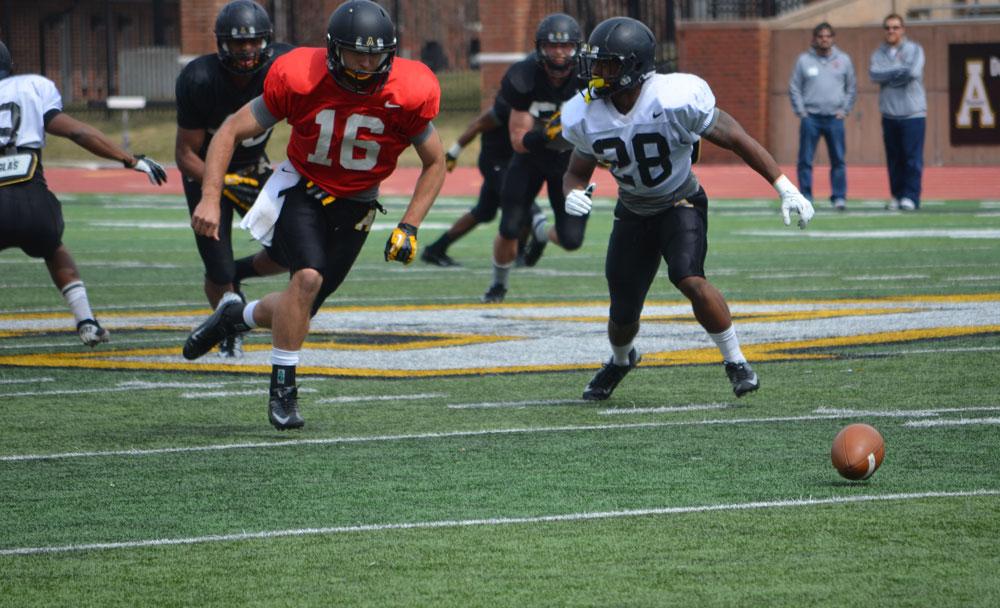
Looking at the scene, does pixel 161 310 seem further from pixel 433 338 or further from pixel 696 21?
pixel 696 21

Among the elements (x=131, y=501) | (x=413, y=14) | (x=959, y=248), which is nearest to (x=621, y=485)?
(x=131, y=501)

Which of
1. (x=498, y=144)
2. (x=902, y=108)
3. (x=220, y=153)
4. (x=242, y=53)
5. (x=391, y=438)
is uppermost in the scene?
(x=242, y=53)

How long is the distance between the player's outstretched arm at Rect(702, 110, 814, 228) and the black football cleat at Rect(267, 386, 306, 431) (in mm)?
2083

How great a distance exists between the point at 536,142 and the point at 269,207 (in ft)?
16.7

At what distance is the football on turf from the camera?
20.9ft

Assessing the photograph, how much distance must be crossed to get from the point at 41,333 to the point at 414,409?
12.9ft

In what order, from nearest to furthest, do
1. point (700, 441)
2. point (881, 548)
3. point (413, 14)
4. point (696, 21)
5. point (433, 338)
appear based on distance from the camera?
point (881, 548) < point (700, 441) < point (433, 338) < point (696, 21) < point (413, 14)

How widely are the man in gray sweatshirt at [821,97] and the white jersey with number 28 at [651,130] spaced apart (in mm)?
13383

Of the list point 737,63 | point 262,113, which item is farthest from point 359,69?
point 737,63

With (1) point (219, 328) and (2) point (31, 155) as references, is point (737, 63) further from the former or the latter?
(1) point (219, 328)

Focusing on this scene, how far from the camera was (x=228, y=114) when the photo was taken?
9.76 m

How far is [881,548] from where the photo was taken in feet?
18.0

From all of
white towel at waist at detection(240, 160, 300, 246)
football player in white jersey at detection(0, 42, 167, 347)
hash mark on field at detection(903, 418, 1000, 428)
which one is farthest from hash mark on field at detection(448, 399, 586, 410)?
football player in white jersey at detection(0, 42, 167, 347)

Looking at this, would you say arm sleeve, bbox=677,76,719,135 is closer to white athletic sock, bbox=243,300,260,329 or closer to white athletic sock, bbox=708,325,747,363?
white athletic sock, bbox=708,325,747,363
